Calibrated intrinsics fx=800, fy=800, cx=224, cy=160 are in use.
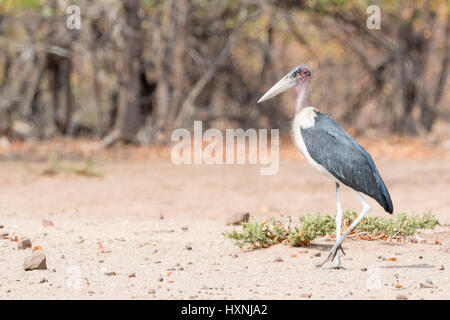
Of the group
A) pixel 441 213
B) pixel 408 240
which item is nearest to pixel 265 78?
pixel 441 213

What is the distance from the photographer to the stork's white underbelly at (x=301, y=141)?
553cm

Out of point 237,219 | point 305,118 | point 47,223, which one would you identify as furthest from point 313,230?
point 47,223

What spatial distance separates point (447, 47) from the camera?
19.4m

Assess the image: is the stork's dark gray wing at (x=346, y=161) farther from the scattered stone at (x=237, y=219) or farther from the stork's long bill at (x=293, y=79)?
the scattered stone at (x=237, y=219)

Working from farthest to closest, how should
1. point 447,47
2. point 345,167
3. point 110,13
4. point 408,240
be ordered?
point 447,47 → point 110,13 → point 408,240 → point 345,167

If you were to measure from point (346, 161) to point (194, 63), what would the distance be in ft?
38.1

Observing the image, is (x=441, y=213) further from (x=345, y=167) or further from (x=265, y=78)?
(x=265, y=78)

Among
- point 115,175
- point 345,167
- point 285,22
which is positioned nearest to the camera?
point 345,167

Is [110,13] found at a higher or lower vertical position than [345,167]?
higher

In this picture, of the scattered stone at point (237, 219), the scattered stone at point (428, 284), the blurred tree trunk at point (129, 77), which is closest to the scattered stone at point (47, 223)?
the scattered stone at point (237, 219)

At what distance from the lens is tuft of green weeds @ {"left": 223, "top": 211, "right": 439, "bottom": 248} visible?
6078 millimetres

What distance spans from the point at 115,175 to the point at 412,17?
28.0ft

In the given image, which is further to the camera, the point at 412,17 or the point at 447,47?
the point at 447,47

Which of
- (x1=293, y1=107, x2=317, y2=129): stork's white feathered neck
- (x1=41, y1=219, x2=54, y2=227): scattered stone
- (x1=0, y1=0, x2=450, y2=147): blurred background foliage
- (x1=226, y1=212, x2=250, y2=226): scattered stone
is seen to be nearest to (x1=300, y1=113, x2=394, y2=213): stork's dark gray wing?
(x1=293, y1=107, x2=317, y2=129): stork's white feathered neck
